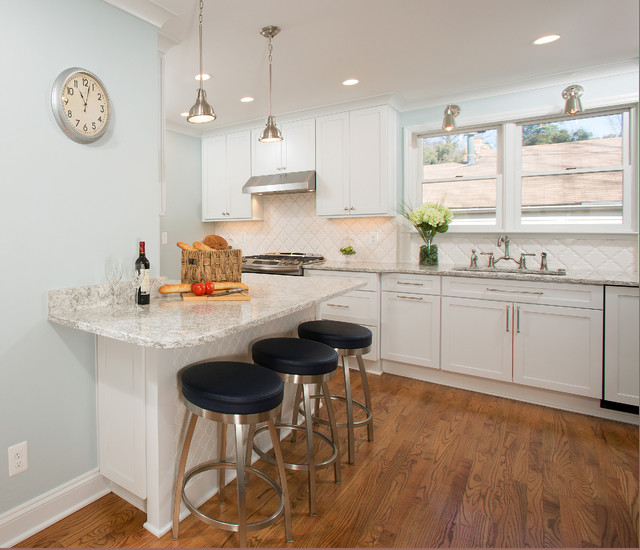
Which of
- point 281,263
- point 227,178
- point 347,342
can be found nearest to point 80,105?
point 347,342

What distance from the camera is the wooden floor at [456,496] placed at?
1.64 meters

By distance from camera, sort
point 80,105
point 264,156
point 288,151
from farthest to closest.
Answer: point 264,156
point 288,151
point 80,105

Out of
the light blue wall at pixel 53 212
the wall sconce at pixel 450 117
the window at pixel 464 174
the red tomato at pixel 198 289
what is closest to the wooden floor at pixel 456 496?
the light blue wall at pixel 53 212

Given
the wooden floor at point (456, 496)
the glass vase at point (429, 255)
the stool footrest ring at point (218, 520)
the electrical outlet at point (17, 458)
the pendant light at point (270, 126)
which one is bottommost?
the wooden floor at point (456, 496)

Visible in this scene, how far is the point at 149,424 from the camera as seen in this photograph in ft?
5.27

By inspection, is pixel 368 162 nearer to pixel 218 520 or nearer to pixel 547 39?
pixel 547 39

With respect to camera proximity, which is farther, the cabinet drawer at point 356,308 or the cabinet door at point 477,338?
the cabinet drawer at point 356,308

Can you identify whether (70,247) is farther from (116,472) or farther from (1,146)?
(116,472)

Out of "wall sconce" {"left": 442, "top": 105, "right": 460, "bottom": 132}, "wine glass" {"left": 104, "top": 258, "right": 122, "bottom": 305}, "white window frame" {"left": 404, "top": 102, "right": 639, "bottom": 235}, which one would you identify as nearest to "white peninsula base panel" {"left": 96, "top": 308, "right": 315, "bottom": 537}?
"wine glass" {"left": 104, "top": 258, "right": 122, "bottom": 305}

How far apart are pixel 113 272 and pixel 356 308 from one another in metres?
2.21

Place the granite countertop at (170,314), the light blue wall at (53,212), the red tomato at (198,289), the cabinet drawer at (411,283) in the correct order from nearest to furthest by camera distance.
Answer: the granite countertop at (170,314) < the light blue wall at (53,212) < the red tomato at (198,289) < the cabinet drawer at (411,283)

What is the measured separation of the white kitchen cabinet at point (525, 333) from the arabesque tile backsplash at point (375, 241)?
0.65m

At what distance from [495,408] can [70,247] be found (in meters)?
2.85

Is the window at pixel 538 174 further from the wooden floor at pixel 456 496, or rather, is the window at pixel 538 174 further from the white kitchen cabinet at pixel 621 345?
the wooden floor at pixel 456 496
